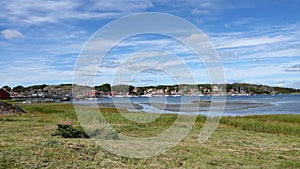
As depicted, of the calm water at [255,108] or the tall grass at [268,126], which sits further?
the calm water at [255,108]

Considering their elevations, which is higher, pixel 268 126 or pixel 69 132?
pixel 69 132

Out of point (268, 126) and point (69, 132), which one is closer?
point (69, 132)

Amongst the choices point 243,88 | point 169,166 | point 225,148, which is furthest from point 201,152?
point 243,88

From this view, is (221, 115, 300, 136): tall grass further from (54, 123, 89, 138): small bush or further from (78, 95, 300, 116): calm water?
(54, 123, 89, 138): small bush

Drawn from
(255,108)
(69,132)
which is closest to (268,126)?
(69,132)

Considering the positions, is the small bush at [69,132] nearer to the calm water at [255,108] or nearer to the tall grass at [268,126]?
the tall grass at [268,126]

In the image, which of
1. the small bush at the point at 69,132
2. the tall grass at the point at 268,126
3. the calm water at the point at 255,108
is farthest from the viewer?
the calm water at the point at 255,108

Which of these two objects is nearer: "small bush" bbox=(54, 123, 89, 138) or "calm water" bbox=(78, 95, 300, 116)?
"small bush" bbox=(54, 123, 89, 138)

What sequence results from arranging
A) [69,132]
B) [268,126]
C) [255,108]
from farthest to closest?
[255,108], [268,126], [69,132]

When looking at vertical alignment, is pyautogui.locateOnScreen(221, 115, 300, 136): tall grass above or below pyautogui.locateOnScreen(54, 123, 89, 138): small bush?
below

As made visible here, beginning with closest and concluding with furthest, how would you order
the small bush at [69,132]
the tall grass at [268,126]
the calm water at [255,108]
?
1. the small bush at [69,132]
2. the tall grass at [268,126]
3. the calm water at [255,108]

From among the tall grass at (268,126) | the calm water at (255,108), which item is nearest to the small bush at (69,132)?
the tall grass at (268,126)

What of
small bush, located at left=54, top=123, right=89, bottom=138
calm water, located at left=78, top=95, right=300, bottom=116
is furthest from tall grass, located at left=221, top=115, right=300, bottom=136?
small bush, located at left=54, top=123, right=89, bottom=138

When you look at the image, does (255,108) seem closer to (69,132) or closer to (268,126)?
(268,126)
